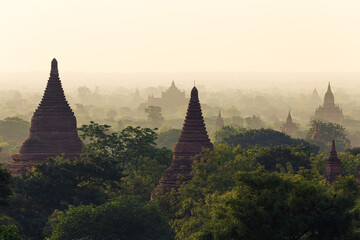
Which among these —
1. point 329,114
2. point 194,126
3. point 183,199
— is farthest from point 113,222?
point 329,114

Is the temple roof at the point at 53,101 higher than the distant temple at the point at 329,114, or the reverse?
the temple roof at the point at 53,101

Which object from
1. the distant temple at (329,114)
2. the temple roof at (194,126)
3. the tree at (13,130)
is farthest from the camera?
the distant temple at (329,114)

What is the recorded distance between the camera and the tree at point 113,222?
49094 mm

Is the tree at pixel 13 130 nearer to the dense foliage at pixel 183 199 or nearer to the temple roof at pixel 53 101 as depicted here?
the temple roof at pixel 53 101

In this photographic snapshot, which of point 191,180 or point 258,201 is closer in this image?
point 258,201

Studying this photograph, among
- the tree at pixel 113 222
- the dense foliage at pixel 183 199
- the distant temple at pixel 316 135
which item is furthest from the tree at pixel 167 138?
the tree at pixel 113 222

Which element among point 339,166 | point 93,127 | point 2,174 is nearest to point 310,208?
point 2,174

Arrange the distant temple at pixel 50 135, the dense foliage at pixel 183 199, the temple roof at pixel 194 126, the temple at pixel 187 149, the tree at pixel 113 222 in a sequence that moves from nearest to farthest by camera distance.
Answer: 1. the dense foliage at pixel 183 199
2. the tree at pixel 113 222
3. the temple at pixel 187 149
4. the temple roof at pixel 194 126
5. the distant temple at pixel 50 135

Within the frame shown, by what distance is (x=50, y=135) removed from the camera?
68500 millimetres

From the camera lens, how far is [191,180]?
2312 inches

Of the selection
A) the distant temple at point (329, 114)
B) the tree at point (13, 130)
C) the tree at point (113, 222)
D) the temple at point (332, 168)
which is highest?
the temple at point (332, 168)

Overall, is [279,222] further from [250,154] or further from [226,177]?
[250,154]

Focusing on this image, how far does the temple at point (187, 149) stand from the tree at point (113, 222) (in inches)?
278

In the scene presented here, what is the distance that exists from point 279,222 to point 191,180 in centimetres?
2086
